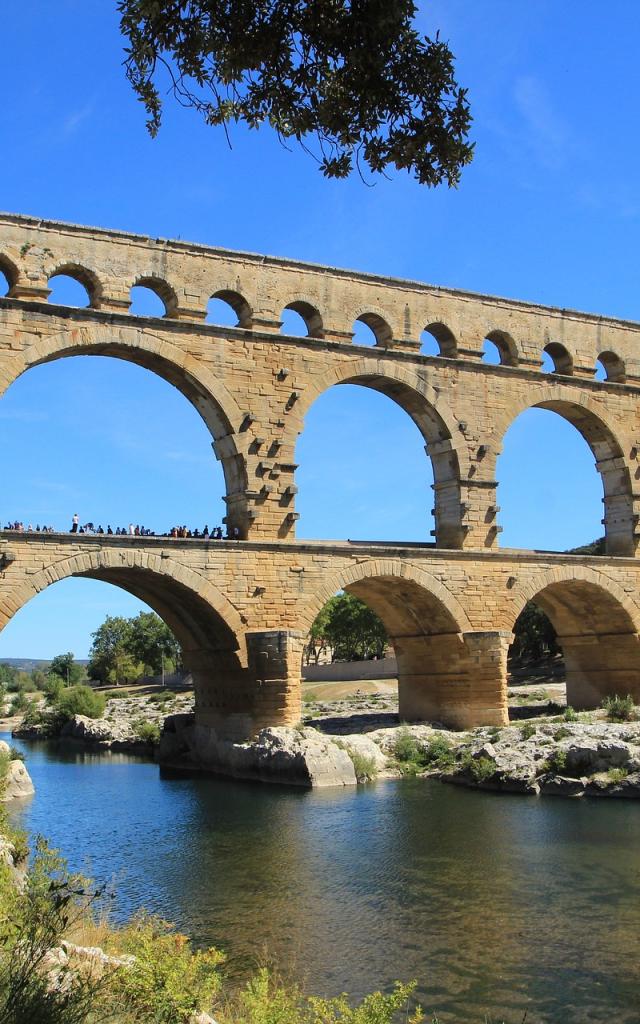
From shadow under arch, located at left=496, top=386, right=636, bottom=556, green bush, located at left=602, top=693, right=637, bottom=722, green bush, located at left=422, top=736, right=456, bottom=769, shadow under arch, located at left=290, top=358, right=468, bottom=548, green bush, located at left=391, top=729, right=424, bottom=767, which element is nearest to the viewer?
green bush, located at left=422, top=736, right=456, bottom=769

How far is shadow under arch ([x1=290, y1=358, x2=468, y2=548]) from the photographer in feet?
81.4

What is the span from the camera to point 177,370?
22.5 metres

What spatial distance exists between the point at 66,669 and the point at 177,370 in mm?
56000

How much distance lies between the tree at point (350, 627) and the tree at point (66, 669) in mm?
19815

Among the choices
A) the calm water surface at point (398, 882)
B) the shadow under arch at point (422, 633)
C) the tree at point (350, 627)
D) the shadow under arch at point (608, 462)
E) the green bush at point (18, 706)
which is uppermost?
the shadow under arch at point (608, 462)

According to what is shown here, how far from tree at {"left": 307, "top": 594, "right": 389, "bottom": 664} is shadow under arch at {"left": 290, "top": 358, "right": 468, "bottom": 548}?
30.6 m

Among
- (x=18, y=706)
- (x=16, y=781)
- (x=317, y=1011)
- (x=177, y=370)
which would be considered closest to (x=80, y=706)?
(x=18, y=706)

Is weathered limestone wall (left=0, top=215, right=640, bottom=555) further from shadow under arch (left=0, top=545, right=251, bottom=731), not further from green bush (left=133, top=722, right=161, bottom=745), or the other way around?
green bush (left=133, top=722, right=161, bottom=745)

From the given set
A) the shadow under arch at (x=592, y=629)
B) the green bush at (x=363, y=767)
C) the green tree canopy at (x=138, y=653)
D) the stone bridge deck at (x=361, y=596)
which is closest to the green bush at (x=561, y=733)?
the stone bridge deck at (x=361, y=596)

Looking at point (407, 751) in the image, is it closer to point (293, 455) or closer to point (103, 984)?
point (293, 455)

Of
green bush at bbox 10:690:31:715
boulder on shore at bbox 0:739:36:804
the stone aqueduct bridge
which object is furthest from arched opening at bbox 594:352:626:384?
green bush at bbox 10:690:31:715

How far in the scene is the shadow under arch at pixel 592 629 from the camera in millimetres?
26547

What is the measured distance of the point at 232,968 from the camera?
8.91 meters

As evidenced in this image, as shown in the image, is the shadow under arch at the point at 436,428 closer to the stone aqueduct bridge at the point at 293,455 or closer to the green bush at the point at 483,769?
the stone aqueduct bridge at the point at 293,455
